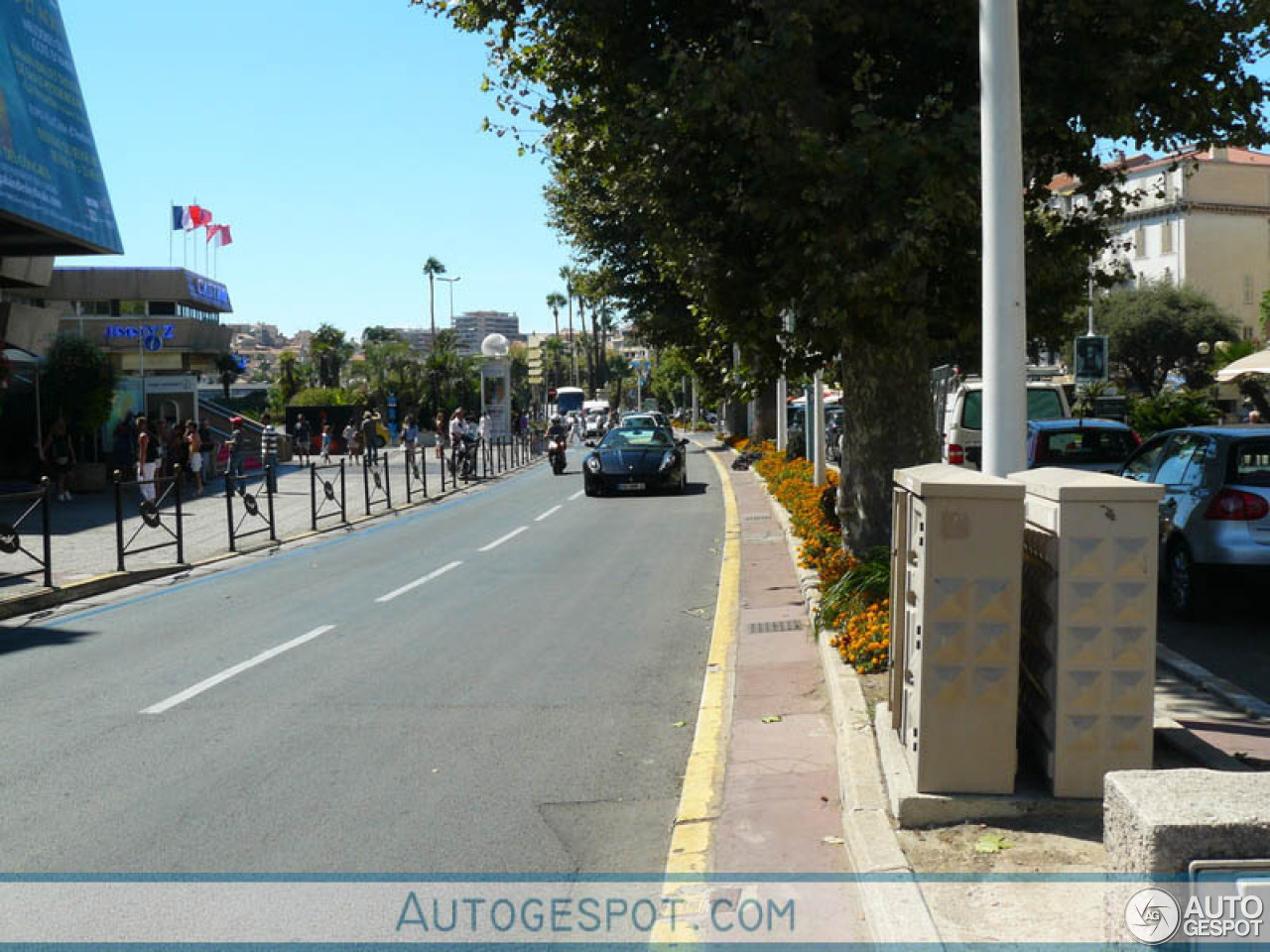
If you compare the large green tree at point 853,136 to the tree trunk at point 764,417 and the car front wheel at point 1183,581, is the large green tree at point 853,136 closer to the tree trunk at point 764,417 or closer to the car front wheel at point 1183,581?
the car front wheel at point 1183,581

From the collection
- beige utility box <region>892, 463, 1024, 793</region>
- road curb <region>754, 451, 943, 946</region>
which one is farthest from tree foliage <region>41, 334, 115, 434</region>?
beige utility box <region>892, 463, 1024, 793</region>

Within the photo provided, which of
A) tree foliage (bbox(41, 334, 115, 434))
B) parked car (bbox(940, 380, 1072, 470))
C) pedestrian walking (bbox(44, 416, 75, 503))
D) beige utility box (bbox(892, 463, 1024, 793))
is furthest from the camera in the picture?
tree foliage (bbox(41, 334, 115, 434))

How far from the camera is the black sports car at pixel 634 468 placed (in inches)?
993

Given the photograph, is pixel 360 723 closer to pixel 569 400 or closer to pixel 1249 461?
pixel 1249 461

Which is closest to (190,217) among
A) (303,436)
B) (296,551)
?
(303,436)

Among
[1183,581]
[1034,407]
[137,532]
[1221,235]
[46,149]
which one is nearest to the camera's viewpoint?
[1183,581]

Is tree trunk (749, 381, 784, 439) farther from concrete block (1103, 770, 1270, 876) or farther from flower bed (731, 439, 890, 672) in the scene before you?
concrete block (1103, 770, 1270, 876)

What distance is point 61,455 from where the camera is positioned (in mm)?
26719

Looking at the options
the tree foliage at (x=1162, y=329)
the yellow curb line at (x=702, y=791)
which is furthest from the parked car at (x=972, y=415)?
the tree foliage at (x=1162, y=329)

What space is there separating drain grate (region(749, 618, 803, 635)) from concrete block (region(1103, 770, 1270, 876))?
6.17 meters

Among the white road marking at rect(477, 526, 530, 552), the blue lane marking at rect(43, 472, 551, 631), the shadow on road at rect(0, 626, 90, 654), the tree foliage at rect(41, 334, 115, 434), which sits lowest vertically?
the blue lane marking at rect(43, 472, 551, 631)

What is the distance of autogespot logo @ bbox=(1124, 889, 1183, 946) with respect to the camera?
3141mm

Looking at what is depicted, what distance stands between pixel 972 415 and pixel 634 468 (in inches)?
286

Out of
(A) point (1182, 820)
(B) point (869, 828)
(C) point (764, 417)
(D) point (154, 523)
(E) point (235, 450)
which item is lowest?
(B) point (869, 828)
